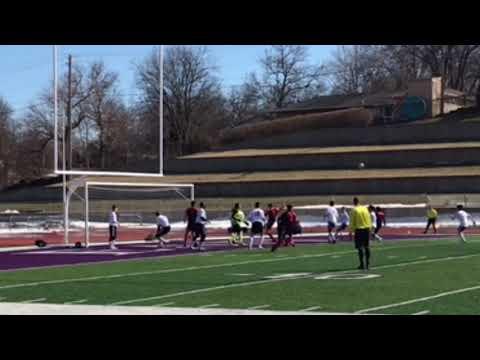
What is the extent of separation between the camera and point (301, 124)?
74.8m

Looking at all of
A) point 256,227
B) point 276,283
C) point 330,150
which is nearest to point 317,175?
point 330,150

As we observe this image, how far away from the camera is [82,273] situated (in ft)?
64.3

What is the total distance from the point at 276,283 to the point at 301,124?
5894cm

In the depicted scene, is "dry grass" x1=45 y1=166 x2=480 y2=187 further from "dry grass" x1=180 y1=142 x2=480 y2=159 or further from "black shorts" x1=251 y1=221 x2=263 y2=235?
"black shorts" x1=251 y1=221 x2=263 y2=235

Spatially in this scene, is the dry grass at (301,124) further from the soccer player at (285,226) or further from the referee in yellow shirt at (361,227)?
the referee in yellow shirt at (361,227)

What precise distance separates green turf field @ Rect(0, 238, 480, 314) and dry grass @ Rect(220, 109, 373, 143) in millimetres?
47766

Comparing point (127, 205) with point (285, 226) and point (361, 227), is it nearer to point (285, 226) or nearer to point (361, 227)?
point (285, 226)

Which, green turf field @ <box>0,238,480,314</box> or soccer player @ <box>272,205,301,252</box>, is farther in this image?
soccer player @ <box>272,205,301,252</box>

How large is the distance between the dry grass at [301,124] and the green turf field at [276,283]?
157 ft

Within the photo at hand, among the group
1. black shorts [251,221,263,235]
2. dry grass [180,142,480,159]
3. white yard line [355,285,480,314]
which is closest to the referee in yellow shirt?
white yard line [355,285,480,314]

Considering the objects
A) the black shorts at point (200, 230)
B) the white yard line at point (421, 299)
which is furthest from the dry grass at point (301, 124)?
the white yard line at point (421, 299)

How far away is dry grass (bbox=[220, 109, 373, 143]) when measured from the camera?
7231cm
